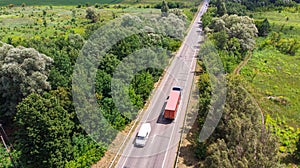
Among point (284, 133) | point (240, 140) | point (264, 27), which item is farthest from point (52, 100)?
point (264, 27)

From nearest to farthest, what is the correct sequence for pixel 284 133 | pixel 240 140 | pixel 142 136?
pixel 240 140
pixel 142 136
pixel 284 133

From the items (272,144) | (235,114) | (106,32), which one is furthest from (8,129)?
(272,144)

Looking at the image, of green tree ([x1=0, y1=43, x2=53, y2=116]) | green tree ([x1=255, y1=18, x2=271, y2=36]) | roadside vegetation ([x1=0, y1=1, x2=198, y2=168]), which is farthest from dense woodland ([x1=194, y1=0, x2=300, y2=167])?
green tree ([x1=255, y1=18, x2=271, y2=36])

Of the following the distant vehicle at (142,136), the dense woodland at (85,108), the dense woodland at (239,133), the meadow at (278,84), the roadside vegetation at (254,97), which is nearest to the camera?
the dense woodland at (239,133)

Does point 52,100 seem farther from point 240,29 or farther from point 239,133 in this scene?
point 240,29

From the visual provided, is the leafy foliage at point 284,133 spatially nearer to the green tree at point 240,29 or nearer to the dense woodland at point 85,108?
the dense woodland at point 85,108

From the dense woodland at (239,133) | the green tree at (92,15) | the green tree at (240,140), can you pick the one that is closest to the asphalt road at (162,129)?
the dense woodland at (239,133)

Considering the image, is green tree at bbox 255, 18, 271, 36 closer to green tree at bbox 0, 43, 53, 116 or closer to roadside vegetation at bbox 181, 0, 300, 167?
roadside vegetation at bbox 181, 0, 300, 167
